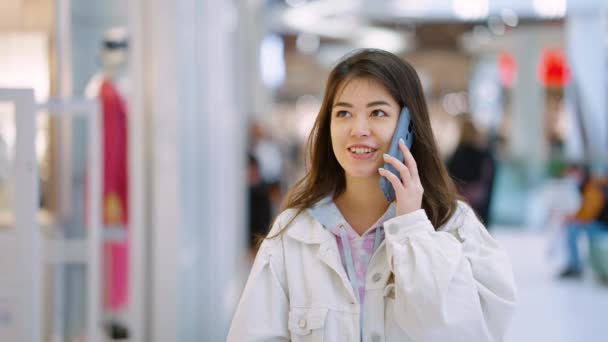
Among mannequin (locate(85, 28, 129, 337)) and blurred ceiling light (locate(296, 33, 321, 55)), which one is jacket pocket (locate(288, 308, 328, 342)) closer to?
mannequin (locate(85, 28, 129, 337))

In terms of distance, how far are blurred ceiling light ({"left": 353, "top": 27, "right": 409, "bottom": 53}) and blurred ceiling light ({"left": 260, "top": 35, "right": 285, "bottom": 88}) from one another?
202cm

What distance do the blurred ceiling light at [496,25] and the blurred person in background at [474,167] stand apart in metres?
7.29

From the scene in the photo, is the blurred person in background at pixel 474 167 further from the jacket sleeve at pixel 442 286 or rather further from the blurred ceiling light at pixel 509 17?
the blurred ceiling light at pixel 509 17

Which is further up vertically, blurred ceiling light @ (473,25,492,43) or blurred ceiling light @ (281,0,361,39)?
blurred ceiling light @ (281,0,361,39)

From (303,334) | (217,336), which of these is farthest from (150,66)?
(303,334)

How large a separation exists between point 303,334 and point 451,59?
26.1m

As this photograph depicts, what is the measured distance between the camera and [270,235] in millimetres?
2051

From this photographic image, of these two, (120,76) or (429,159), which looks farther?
(120,76)

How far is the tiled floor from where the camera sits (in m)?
5.77

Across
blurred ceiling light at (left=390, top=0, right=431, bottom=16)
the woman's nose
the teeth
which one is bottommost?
the teeth

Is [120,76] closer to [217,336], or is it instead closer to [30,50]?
[30,50]

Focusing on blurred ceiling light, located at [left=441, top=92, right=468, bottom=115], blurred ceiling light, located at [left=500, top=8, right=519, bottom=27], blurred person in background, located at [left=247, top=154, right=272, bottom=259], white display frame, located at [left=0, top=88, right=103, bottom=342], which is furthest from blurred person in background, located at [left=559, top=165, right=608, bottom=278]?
blurred ceiling light, located at [left=441, top=92, right=468, bottom=115]

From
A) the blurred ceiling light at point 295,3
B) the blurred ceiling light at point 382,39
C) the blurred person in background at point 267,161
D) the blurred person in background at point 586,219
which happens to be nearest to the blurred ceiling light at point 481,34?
the blurred ceiling light at point 382,39

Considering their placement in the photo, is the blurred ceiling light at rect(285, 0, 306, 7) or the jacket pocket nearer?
the jacket pocket
